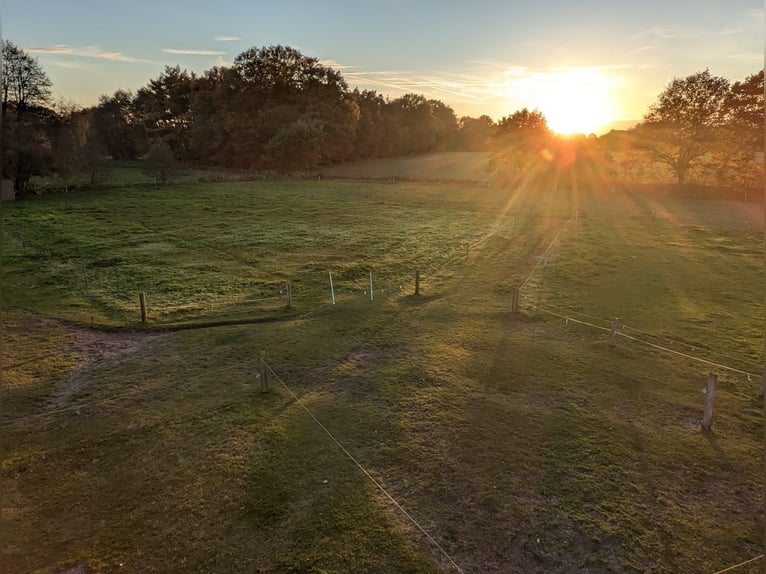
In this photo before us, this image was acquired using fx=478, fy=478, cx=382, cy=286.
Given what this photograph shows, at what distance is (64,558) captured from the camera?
689 cm

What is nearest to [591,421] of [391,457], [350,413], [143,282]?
[391,457]

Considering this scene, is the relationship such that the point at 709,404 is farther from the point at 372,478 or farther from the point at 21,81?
the point at 21,81

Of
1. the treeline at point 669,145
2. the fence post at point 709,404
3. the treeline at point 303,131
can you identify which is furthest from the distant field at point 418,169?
the fence post at point 709,404

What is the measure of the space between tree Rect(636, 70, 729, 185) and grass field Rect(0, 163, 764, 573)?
32.8 metres

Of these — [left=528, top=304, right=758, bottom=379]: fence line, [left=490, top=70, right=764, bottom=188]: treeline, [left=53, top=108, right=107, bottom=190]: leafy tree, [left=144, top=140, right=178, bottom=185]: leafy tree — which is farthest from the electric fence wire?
[left=490, top=70, right=764, bottom=188]: treeline

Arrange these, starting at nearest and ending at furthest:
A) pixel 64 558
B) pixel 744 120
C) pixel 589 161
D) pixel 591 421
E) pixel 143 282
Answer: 1. pixel 64 558
2. pixel 591 421
3. pixel 143 282
4. pixel 744 120
5. pixel 589 161

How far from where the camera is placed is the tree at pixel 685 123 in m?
47.6

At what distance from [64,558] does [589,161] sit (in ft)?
194

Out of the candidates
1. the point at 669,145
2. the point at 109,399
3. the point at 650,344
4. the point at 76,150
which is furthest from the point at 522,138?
the point at 109,399

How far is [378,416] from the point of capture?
33.8 feet

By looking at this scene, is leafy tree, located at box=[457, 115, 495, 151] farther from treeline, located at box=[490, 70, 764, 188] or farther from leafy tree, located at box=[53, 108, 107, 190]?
leafy tree, located at box=[53, 108, 107, 190]

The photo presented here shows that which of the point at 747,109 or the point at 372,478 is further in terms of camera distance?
the point at 747,109

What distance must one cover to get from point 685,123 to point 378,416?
53670mm

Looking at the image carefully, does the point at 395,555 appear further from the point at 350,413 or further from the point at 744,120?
the point at 744,120
